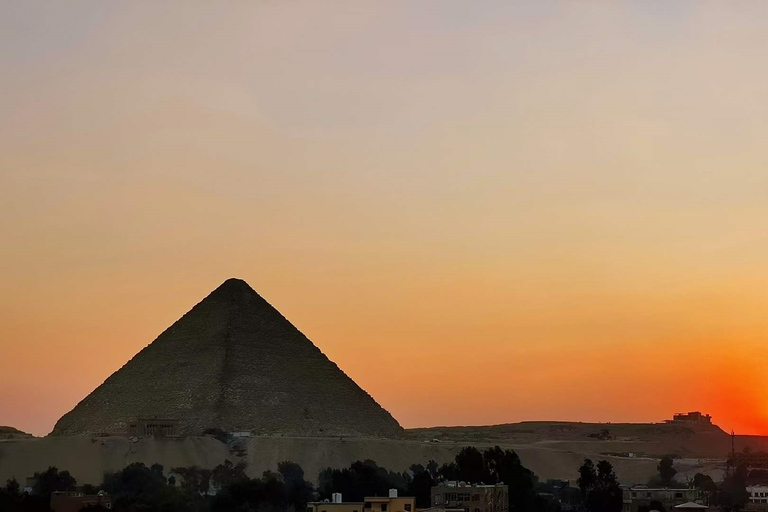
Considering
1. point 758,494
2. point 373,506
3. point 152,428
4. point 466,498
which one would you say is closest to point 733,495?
point 758,494

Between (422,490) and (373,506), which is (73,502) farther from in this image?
(373,506)

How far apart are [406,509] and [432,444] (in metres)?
85.4

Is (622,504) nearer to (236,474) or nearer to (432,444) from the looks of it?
(236,474)

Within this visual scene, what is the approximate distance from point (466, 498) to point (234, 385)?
98.0 m

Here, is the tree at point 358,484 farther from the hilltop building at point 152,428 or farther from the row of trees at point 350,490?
the hilltop building at point 152,428

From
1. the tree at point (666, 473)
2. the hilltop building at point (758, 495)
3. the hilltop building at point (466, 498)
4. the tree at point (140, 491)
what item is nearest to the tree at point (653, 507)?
the hilltop building at point (466, 498)

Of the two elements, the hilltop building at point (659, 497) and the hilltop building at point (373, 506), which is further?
the hilltop building at point (659, 497)

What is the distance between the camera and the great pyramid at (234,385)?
173 meters

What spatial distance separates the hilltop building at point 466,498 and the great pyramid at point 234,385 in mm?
83045

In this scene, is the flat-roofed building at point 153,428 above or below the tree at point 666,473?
above

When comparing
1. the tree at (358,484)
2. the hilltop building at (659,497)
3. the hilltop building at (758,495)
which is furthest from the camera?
the hilltop building at (758,495)

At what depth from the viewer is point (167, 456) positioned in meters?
142

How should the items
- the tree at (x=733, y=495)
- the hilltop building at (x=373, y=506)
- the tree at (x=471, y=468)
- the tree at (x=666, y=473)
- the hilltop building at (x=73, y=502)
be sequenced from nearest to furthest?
the hilltop building at (x=373, y=506) → the hilltop building at (x=73, y=502) → the tree at (x=471, y=468) → the tree at (x=733, y=495) → the tree at (x=666, y=473)

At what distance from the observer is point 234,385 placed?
17900 cm
